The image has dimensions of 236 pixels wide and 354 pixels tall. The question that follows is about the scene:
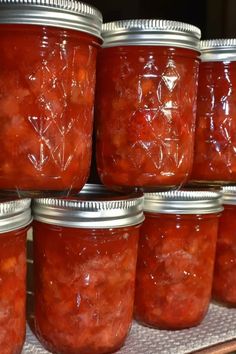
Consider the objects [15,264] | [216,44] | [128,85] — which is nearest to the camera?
[15,264]

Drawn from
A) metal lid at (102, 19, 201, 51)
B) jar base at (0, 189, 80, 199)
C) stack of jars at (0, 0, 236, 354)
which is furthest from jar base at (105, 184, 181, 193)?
metal lid at (102, 19, 201, 51)

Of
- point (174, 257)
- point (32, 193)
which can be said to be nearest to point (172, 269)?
point (174, 257)

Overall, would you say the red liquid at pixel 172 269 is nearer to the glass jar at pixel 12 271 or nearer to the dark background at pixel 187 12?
the glass jar at pixel 12 271

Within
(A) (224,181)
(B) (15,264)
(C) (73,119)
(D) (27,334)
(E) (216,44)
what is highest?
(E) (216,44)

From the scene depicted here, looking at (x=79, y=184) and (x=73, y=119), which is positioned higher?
(x=73, y=119)

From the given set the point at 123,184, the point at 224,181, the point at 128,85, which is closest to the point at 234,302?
the point at 224,181

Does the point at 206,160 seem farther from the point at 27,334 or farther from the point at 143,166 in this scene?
the point at 27,334
